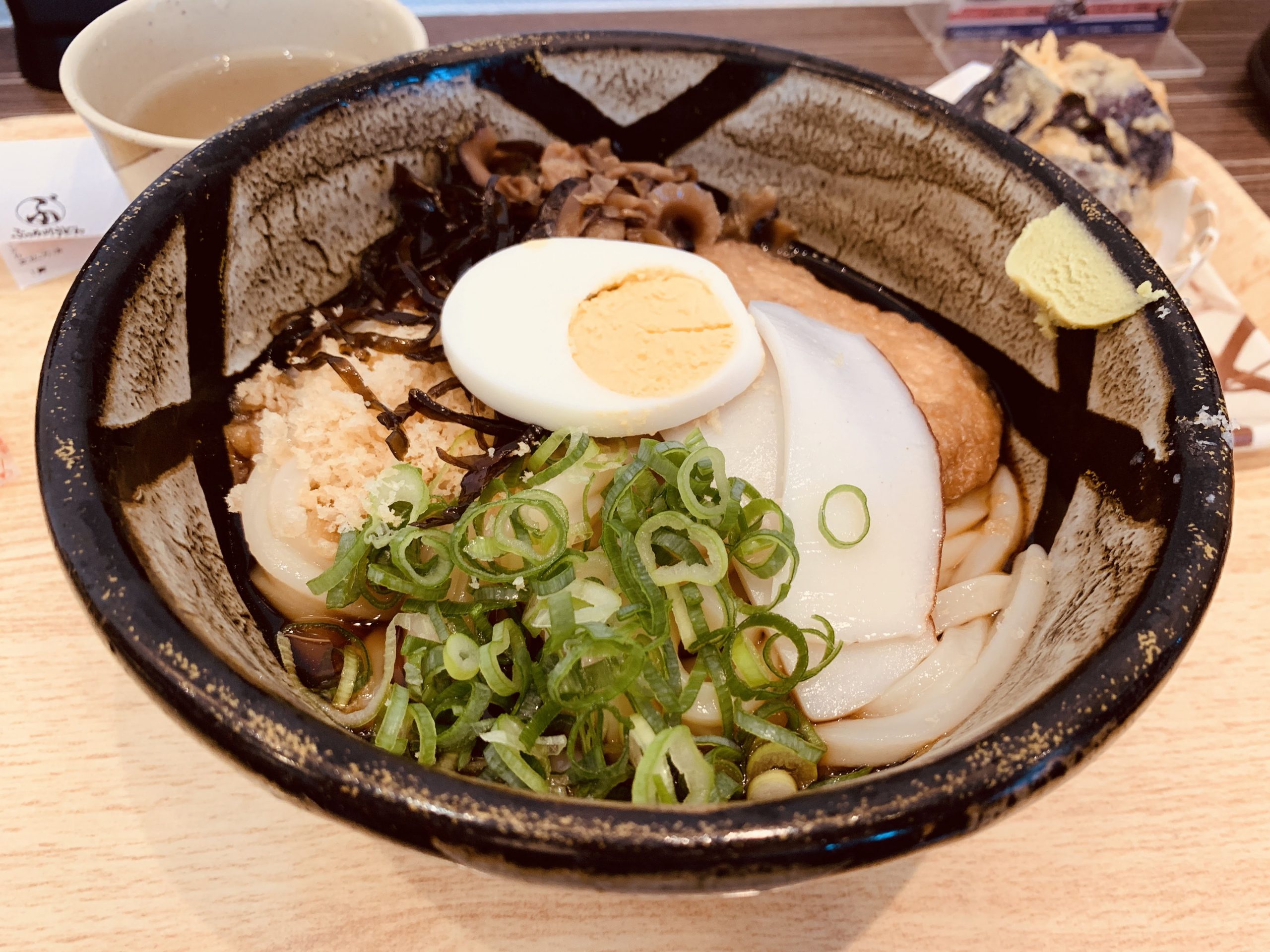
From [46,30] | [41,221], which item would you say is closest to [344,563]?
[41,221]

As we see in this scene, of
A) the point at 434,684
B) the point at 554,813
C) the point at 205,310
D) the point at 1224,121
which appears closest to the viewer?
the point at 554,813

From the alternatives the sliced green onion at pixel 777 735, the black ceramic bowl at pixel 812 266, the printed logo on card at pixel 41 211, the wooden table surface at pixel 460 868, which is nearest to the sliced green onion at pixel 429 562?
the black ceramic bowl at pixel 812 266

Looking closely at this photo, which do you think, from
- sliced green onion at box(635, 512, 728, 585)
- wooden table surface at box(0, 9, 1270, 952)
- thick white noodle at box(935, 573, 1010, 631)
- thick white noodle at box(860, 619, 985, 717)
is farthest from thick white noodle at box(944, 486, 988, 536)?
sliced green onion at box(635, 512, 728, 585)

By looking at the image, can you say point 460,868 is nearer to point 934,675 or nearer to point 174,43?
point 934,675

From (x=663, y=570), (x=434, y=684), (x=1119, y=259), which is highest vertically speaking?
(x=1119, y=259)

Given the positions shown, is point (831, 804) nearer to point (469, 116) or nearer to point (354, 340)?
point (354, 340)

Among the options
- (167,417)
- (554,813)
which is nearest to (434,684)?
(554,813)

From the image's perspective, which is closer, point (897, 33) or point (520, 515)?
point (520, 515)

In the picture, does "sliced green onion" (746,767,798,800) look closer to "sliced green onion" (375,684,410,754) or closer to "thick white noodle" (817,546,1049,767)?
"thick white noodle" (817,546,1049,767)
